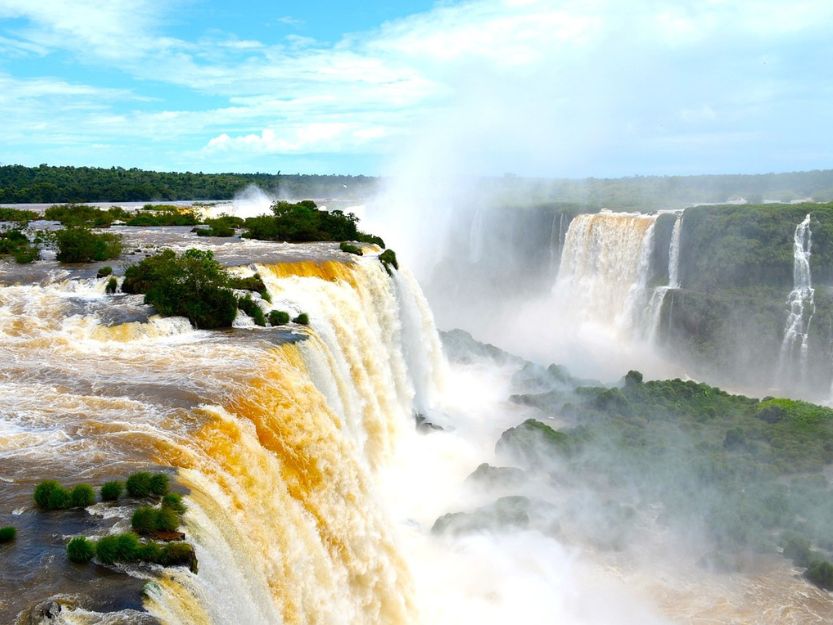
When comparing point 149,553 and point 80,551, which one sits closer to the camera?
point 149,553

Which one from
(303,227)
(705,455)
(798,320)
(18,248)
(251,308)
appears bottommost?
(705,455)

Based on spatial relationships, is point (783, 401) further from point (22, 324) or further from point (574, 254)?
point (22, 324)

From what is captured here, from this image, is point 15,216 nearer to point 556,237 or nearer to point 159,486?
point 556,237

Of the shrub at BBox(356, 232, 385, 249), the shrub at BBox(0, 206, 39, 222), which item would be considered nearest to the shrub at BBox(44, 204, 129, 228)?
the shrub at BBox(0, 206, 39, 222)

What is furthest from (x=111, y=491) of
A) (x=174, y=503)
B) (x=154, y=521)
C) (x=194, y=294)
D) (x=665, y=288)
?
(x=665, y=288)

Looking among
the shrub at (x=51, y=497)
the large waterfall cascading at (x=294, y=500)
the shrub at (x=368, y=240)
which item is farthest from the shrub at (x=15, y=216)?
the shrub at (x=51, y=497)
